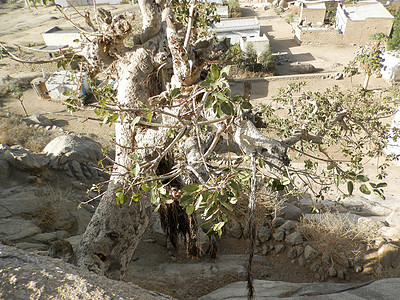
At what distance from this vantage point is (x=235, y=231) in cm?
545

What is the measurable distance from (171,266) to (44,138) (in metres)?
7.57

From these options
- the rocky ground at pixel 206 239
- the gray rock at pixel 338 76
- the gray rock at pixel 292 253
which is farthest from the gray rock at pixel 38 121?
the gray rock at pixel 338 76

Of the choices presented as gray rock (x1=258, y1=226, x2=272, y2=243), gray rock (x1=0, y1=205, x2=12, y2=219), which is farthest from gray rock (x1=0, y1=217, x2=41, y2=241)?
gray rock (x1=258, y1=226, x2=272, y2=243)

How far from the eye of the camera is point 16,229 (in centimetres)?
422

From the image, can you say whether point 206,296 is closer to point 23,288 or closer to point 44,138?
point 23,288

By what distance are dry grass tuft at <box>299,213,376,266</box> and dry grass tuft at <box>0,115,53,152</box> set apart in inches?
309

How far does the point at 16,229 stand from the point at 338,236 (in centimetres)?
530

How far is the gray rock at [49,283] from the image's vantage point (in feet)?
5.83

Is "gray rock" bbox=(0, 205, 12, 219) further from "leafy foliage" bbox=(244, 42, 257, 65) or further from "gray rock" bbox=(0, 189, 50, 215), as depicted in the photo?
"leafy foliage" bbox=(244, 42, 257, 65)

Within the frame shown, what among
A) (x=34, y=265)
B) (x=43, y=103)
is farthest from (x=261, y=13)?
(x=34, y=265)

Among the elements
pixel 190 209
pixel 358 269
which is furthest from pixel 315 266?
pixel 190 209

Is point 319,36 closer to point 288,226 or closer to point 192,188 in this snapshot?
point 288,226

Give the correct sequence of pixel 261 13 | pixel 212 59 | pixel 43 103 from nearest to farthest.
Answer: pixel 212 59, pixel 43 103, pixel 261 13

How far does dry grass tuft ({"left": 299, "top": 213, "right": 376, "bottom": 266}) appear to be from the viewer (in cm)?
481
